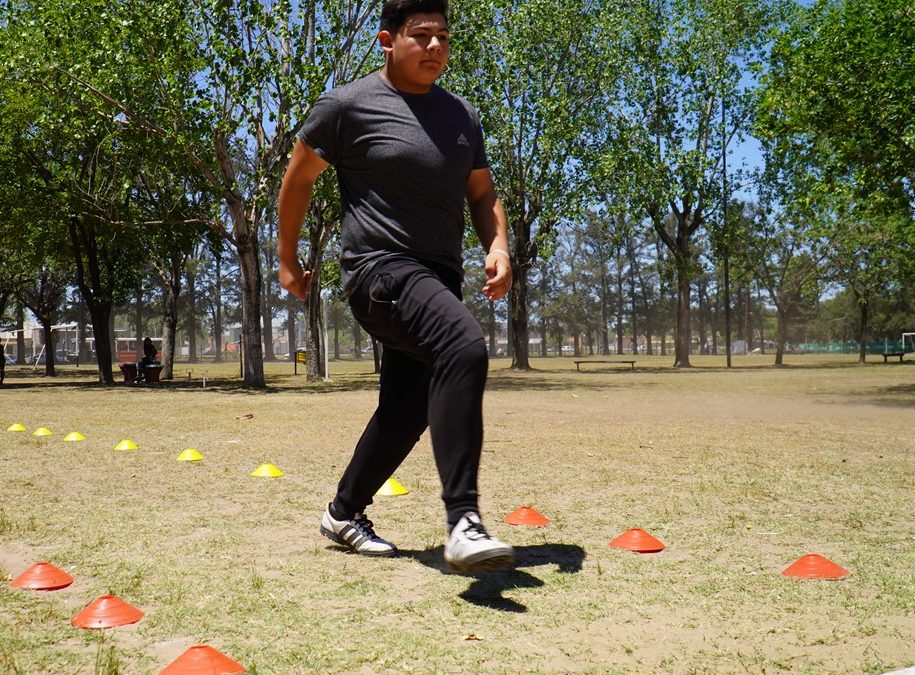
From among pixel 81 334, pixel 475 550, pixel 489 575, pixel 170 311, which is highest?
pixel 81 334

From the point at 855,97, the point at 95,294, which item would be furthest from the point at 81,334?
the point at 855,97

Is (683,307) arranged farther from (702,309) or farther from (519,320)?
(702,309)

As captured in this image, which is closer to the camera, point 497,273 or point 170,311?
point 497,273

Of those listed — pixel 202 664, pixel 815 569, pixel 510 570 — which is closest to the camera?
pixel 202 664

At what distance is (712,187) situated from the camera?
A: 135ft

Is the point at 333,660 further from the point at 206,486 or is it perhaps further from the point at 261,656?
the point at 206,486

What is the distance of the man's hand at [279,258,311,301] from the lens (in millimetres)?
3826

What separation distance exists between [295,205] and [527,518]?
78.3 inches

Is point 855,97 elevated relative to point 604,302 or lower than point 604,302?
lower

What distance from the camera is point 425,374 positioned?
3.64m

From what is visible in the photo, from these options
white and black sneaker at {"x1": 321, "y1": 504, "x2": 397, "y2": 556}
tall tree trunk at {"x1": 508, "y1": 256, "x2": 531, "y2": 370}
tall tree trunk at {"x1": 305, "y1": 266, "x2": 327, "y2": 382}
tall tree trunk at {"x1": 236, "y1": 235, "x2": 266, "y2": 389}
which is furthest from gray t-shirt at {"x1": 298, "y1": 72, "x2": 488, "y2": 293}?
tall tree trunk at {"x1": 508, "y1": 256, "x2": 531, "y2": 370}

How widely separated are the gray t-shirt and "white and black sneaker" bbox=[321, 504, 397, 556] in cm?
105

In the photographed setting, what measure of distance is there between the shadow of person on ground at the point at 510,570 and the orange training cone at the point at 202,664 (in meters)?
0.99

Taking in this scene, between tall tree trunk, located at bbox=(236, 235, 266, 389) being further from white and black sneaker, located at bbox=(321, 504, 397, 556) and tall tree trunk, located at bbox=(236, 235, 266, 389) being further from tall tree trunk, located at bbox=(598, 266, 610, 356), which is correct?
tall tree trunk, located at bbox=(598, 266, 610, 356)
